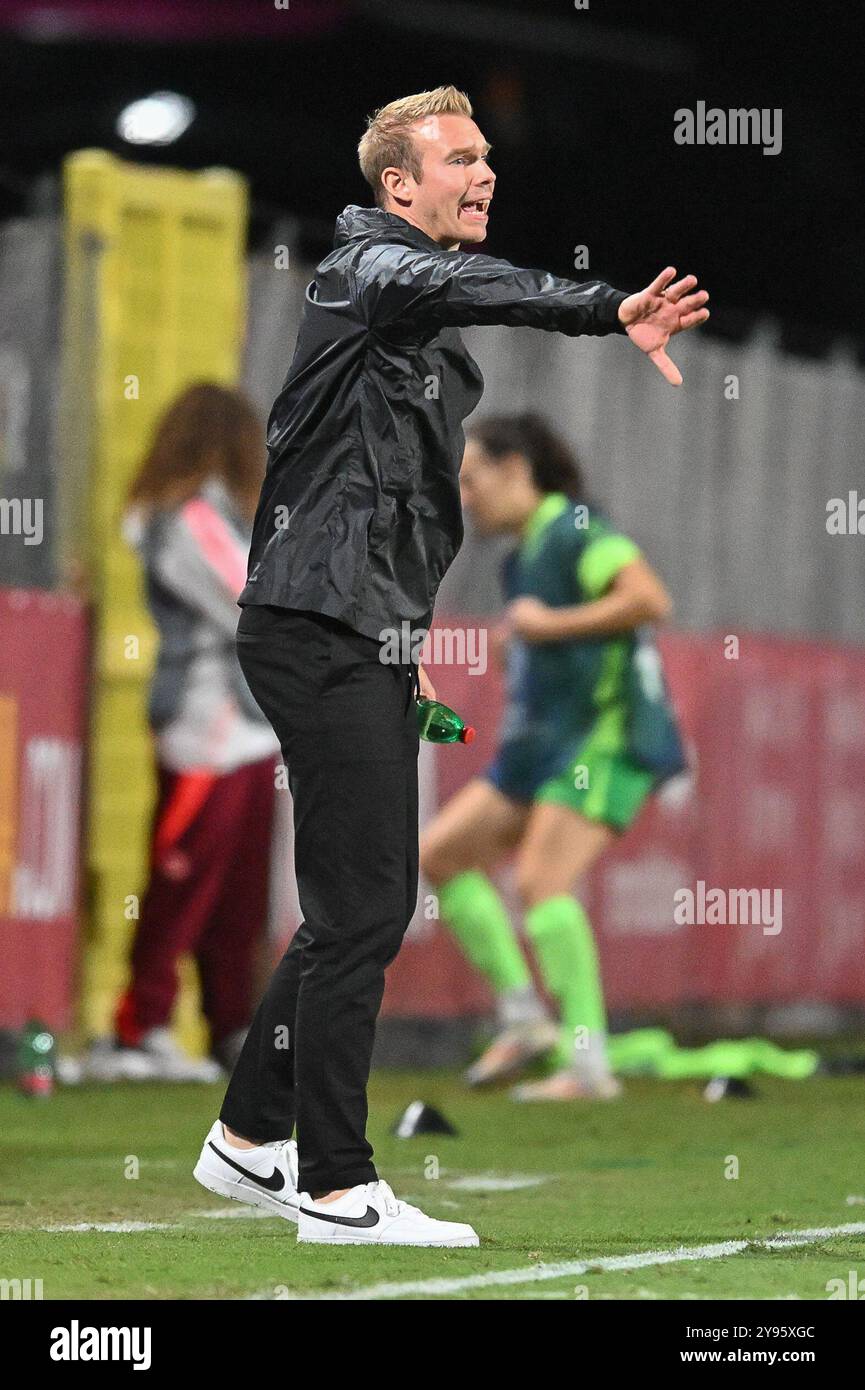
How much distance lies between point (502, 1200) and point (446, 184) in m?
2.19

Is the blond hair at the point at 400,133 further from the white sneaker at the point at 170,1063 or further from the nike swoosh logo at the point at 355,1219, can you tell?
the white sneaker at the point at 170,1063

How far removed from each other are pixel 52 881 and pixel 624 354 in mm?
3642

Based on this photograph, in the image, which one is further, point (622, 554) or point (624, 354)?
Answer: point (624, 354)

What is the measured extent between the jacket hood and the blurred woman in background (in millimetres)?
3706

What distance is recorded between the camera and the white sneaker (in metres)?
8.14

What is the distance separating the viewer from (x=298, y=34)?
16.3 meters

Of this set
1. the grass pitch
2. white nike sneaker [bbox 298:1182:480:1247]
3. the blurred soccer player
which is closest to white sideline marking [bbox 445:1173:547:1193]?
the grass pitch

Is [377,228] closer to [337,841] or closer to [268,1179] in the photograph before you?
[337,841]

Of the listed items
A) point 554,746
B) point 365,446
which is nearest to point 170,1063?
point 554,746

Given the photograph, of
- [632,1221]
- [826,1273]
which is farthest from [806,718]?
[826,1273]

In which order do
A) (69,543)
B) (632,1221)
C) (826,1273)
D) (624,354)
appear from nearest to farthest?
(826,1273)
(632,1221)
(69,543)
(624,354)

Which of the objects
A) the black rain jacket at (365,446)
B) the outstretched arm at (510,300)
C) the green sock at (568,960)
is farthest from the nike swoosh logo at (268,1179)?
the green sock at (568,960)

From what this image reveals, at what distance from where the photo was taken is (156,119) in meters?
15.0

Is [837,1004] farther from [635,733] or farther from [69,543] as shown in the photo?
[69,543]
